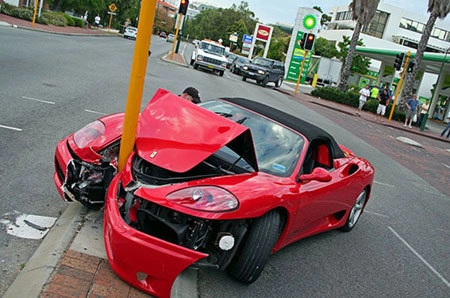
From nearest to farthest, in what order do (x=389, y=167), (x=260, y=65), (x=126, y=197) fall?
(x=126, y=197)
(x=389, y=167)
(x=260, y=65)

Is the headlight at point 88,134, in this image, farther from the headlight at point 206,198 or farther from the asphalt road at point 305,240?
the headlight at point 206,198

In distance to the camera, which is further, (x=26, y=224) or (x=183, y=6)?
(x=183, y=6)

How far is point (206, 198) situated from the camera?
3.42 meters

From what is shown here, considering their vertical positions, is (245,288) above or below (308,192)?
below

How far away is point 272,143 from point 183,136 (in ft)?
3.37

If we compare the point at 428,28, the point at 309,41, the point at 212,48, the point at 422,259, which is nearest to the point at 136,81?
the point at 422,259

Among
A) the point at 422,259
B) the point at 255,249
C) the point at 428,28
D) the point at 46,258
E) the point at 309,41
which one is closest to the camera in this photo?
the point at 46,258

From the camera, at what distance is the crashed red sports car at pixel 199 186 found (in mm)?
3281

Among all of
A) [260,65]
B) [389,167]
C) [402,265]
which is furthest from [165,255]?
[260,65]

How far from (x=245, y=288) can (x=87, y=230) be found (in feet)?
4.66

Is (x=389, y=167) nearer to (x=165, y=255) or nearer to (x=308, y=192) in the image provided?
(x=308, y=192)

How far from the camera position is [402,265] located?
5426 mm

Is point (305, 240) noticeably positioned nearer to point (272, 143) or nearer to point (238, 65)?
point (272, 143)

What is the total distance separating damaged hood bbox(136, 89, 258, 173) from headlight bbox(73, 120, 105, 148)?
0.50 meters
